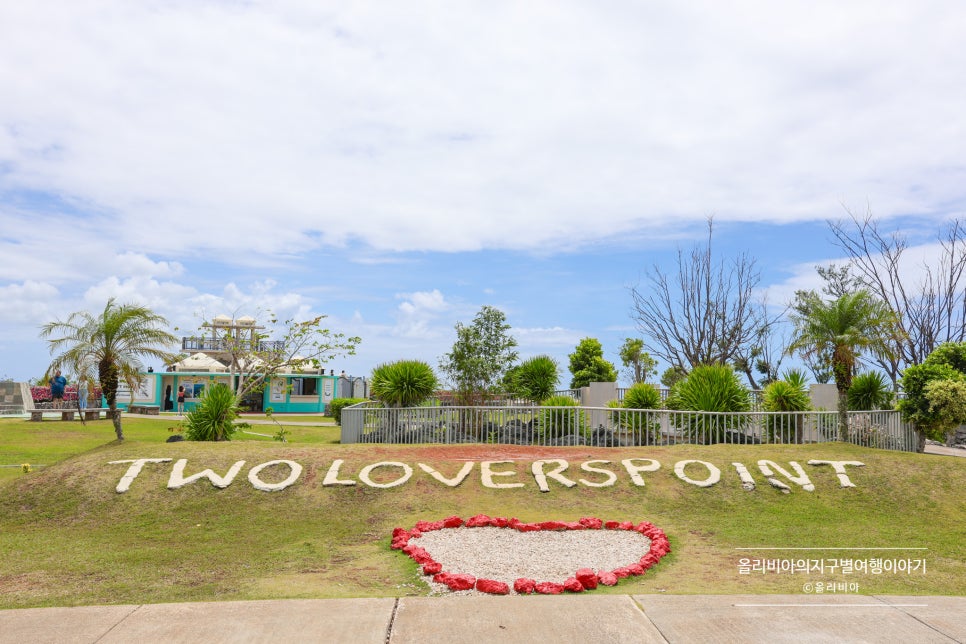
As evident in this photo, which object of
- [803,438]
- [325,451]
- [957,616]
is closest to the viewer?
[957,616]

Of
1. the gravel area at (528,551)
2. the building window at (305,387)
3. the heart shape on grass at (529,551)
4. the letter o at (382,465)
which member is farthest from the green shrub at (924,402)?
the building window at (305,387)

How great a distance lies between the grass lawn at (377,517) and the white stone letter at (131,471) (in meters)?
0.14

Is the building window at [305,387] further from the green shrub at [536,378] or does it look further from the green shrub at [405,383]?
the green shrub at [405,383]

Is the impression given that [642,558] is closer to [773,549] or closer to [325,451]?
[773,549]

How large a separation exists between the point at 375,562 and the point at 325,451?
6.00m

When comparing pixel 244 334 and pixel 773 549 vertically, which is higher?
pixel 244 334

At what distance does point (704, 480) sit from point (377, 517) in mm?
6221

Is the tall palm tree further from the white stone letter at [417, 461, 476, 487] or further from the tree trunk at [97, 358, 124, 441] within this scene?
the tree trunk at [97, 358, 124, 441]

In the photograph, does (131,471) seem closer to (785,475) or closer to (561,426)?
(561,426)

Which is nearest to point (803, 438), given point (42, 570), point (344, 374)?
point (42, 570)

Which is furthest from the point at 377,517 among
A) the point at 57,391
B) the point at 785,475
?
the point at 57,391

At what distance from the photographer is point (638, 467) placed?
13.8m

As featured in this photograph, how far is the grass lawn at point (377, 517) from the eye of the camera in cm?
807

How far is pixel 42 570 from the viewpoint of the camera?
8750 millimetres
